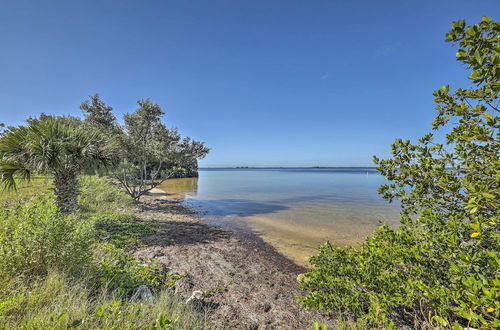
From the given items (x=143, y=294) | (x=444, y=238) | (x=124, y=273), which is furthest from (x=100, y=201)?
(x=444, y=238)

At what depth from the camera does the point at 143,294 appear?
11.9 ft

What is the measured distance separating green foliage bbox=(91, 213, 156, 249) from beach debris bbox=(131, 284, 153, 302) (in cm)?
306

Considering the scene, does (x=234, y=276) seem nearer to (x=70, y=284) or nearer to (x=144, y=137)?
(x=70, y=284)

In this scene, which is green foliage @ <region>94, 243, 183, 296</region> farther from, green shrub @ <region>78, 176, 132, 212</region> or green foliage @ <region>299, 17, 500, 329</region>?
green shrub @ <region>78, 176, 132, 212</region>

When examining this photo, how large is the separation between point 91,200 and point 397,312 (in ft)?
48.9

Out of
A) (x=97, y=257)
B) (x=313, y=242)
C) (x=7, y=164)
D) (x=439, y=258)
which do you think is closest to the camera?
(x=439, y=258)

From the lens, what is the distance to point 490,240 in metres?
1.83

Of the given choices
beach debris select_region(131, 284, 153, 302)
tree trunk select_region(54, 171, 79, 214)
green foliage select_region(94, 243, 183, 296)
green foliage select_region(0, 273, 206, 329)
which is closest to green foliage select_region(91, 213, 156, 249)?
green foliage select_region(94, 243, 183, 296)

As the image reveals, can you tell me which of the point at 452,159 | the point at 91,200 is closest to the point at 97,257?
the point at 452,159

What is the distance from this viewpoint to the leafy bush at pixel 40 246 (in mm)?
3066

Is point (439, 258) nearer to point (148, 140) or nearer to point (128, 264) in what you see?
point (128, 264)

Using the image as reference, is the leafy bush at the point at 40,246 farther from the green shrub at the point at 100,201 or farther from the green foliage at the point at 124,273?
the green shrub at the point at 100,201

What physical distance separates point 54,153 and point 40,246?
4.40 m

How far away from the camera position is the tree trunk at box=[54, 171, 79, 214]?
689 centimetres
